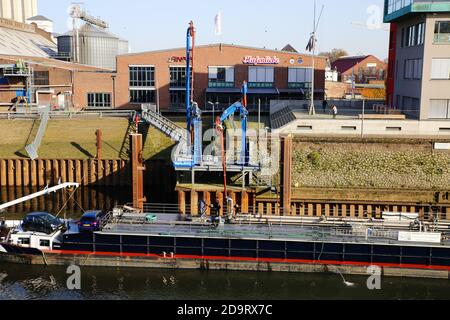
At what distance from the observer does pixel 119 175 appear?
47.4 m

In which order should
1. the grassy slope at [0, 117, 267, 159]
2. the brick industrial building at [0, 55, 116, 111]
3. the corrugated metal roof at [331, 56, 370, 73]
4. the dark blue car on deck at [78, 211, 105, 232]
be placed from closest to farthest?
the dark blue car on deck at [78, 211, 105, 232] < the grassy slope at [0, 117, 267, 159] < the brick industrial building at [0, 55, 116, 111] < the corrugated metal roof at [331, 56, 370, 73]

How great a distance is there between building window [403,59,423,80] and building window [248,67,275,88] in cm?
2141

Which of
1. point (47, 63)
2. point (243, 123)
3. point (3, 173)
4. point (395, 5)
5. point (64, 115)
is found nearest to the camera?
point (243, 123)

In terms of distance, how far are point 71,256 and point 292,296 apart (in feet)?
41.0

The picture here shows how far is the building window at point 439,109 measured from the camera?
42531mm

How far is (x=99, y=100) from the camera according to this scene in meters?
67.9

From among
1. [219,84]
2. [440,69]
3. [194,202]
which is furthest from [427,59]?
[219,84]

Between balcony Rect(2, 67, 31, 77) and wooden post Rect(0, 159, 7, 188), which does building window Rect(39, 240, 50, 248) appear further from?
balcony Rect(2, 67, 31, 77)

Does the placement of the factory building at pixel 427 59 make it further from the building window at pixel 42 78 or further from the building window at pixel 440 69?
the building window at pixel 42 78

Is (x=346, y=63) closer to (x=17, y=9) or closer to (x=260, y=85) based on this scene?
(x=260, y=85)

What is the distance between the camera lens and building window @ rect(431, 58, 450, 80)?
137 feet

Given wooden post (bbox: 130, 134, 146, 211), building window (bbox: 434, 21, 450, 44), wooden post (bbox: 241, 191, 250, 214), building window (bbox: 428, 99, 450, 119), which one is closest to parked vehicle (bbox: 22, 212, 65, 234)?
wooden post (bbox: 130, 134, 146, 211)

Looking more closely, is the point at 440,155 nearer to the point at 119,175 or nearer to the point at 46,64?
the point at 119,175

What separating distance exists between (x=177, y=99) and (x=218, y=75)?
6104 millimetres
